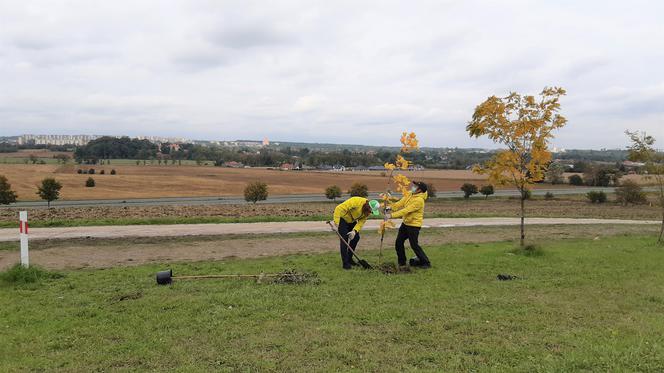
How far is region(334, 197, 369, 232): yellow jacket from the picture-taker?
1000 cm

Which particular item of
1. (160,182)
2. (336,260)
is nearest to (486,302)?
(336,260)

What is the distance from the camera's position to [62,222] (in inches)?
768

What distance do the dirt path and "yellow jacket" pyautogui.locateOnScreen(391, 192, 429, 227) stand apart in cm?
195

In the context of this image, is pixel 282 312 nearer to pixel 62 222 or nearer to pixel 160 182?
pixel 62 222

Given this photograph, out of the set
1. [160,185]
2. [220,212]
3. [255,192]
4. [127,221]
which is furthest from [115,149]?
[127,221]

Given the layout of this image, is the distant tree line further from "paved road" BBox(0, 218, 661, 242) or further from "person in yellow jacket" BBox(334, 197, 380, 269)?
"person in yellow jacket" BBox(334, 197, 380, 269)

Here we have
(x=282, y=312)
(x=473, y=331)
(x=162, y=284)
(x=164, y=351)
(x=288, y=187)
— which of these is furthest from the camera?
(x=288, y=187)

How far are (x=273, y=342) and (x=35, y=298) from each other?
4550 mm

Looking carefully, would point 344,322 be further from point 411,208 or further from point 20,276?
point 20,276

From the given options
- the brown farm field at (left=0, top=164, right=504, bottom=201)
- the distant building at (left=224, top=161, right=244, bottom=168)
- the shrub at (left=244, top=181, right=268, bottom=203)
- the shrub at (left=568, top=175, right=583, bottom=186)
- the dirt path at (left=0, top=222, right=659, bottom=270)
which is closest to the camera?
the dirt path at (left=0, top=222, right=659, bottom=270)

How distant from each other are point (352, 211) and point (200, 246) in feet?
20.0

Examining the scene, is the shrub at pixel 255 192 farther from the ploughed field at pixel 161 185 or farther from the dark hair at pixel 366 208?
the dark hair at pixel 366 208

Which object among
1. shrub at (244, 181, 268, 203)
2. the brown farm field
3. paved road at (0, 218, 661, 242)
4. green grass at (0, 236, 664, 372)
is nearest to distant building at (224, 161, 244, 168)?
the brown farm field

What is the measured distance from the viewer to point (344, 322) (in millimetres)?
6211
